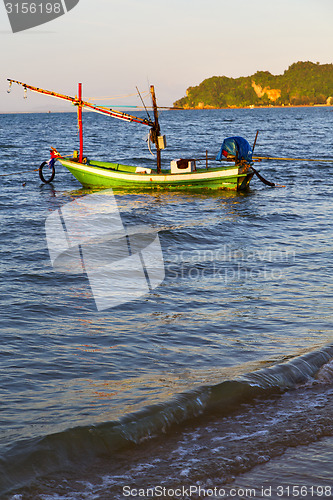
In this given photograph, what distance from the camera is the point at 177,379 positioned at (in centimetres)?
695

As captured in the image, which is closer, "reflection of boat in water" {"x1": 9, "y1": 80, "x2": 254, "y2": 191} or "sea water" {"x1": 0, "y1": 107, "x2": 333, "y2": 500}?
"sea water" {"x1": 0, "y1": 107, "x2": 333, "y2": 500}

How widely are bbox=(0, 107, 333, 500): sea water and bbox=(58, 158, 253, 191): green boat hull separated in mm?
11287

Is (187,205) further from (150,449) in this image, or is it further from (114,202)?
(150,449)

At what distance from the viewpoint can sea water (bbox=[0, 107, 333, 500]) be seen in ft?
16.1

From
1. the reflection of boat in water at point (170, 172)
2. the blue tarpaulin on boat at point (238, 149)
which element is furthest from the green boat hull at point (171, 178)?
the blue tarpaulin on boat at point (238, 149)

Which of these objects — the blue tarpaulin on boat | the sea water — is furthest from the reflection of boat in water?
the sea water

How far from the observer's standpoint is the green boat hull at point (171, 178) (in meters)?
26.4

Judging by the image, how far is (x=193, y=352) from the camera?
791 centimetres

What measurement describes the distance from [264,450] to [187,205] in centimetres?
1937

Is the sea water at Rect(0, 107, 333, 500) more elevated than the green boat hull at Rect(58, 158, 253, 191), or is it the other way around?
the green boat hull at Rect(58, 158, 253, 191)

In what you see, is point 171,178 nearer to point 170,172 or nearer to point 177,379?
point 170,172

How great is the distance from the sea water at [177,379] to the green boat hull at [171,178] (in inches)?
444

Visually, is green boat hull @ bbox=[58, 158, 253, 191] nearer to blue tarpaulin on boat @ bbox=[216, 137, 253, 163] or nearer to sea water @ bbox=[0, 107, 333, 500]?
blue tarpaulin on boat @ bbox=[216, 137, 253, 163]

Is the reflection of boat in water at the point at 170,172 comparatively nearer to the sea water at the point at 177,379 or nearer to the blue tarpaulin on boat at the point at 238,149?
the blue tarpaulin on boat at the point at 238,149
